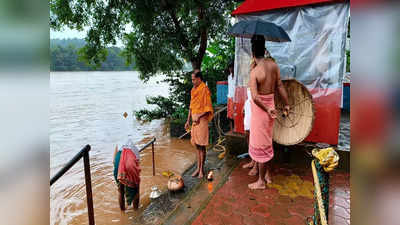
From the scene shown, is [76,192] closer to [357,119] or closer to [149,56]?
[149,56]

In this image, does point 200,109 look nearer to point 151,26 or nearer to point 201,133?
point 201,133

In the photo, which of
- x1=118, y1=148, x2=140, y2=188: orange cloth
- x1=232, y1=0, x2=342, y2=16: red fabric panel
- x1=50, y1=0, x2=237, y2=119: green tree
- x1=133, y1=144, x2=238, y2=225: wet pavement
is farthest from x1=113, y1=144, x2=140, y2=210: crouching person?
x1=50, y1=0, x2=237, y2=119: green tree

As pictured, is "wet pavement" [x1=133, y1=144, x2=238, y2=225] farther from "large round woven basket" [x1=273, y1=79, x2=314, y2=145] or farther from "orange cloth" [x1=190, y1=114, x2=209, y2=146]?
"large round woven basket" [x1=273, y1=79, x2=314, y2=145]

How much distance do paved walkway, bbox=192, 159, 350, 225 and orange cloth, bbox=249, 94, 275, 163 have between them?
51cm

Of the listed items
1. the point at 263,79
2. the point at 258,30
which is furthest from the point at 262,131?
the point at 258,30

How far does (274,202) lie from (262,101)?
134 cm

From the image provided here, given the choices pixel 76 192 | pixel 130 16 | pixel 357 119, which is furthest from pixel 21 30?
pixel 130 16

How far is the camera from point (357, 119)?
489 millimetres

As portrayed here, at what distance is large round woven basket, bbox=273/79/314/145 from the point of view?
3990 mm

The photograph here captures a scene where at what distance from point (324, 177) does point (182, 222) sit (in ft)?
5.88

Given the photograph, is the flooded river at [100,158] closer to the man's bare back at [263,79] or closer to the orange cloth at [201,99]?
the orange cloth at [201,99]

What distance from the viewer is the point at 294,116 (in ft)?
13.6

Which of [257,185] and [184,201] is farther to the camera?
[257,185]

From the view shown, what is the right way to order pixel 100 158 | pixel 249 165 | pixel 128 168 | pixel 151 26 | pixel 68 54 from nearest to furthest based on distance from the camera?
pixel 128 168, pixel 68 54, pixel 249 165, pixel 100 158, pixel 151 26
